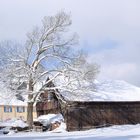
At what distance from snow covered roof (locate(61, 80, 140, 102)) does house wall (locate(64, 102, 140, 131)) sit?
25.7 inches

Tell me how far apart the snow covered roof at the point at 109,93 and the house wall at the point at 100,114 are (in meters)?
0.65

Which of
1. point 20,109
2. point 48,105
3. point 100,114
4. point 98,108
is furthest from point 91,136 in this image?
point 20,109

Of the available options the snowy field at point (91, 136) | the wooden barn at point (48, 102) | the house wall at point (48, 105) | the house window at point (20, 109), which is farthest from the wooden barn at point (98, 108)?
the house window at point (20, 109)

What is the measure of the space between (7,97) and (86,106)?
9.16 meters

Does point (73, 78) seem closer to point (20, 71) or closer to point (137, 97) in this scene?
point (20, 71)

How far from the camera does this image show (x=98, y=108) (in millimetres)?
42844

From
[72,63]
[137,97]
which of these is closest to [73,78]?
[72,63]

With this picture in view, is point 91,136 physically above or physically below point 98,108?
below

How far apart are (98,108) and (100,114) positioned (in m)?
0.78

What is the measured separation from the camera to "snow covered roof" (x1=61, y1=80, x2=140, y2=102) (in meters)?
41.8

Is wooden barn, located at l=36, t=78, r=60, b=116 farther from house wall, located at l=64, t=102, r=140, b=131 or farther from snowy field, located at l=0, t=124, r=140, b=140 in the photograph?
snowy field, located at l=0, t=124, r=140, b=140

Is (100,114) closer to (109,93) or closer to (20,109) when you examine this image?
(109,93)

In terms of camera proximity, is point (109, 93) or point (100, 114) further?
point (109, 93)

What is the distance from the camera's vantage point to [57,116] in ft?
149
